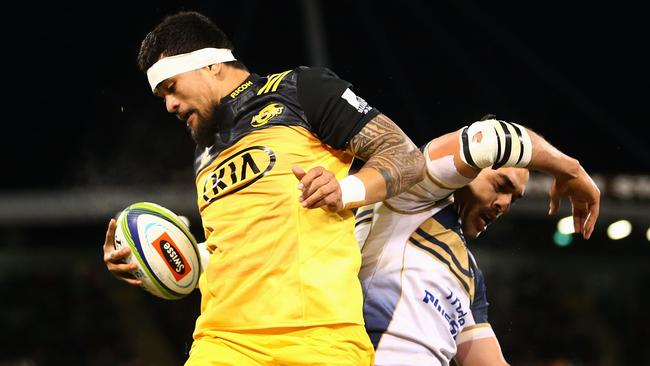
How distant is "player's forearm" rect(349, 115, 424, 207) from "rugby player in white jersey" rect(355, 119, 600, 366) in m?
0.24

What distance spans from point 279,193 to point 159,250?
2.09ft

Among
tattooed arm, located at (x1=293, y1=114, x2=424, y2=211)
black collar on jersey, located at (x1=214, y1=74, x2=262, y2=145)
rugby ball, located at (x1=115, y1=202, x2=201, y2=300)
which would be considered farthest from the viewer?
rugby ball, located at (x1=115, y1=202, x2=201, y2=300)

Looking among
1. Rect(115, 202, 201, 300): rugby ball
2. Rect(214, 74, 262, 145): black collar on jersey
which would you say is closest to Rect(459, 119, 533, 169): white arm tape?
Rect(214, 74, 262, 145): black collar on jersey

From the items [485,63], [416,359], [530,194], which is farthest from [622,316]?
[416,359]

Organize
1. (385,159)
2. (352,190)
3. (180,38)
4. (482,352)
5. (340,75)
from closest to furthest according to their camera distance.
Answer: (352,190) < (385,159) < (180,38) < (482,352) < (340,75)

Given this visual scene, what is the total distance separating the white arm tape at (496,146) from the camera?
2934mm

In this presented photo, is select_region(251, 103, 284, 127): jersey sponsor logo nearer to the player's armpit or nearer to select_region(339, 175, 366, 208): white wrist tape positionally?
select_region(339, 175, 366, 208): white wrist tape

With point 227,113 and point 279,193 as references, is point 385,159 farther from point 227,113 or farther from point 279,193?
point 227,113

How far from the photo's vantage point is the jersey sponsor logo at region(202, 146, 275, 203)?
274cm

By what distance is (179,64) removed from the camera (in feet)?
9.62

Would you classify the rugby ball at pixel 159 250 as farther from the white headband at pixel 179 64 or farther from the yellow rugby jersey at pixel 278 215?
the white headband at pixel 179 64

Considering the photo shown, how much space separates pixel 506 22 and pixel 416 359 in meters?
9.56

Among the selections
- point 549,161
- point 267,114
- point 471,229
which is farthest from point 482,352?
point 267,114

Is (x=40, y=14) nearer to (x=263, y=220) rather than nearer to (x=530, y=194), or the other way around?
(x=530, y=194)
